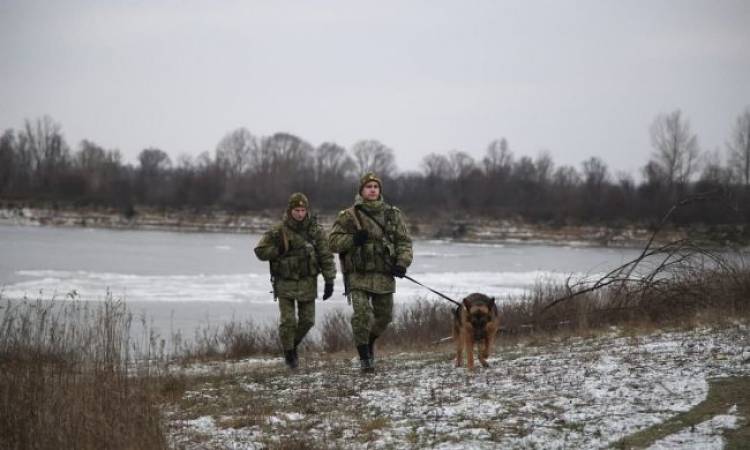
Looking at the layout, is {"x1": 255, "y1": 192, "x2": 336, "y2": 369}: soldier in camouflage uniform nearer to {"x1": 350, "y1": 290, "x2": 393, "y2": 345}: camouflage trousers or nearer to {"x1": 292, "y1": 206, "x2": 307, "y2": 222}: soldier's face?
{"x1": 292, "y1": 206, "x2": 307, "y2": 222}: soldier's face

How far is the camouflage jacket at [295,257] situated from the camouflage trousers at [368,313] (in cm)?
71

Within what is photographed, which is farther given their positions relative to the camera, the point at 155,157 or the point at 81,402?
the point at 155,157

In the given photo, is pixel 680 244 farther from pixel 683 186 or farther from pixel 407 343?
pixel 683 186

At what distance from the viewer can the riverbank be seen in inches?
1943

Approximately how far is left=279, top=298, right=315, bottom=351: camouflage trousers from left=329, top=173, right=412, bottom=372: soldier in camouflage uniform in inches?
33.7

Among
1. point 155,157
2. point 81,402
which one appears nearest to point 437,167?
point 155,157

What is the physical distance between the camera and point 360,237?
6.89 m

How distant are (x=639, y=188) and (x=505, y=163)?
33.8 m

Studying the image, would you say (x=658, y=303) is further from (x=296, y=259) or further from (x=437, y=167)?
(x=437, y=167)

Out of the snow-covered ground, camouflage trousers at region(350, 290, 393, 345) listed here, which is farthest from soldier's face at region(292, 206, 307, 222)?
the snow-covered ground

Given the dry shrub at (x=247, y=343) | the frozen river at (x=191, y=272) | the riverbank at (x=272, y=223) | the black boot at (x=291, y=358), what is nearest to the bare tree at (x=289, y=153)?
the riverbank at (x=272, y=223)

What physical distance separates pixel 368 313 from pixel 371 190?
126 centimetres

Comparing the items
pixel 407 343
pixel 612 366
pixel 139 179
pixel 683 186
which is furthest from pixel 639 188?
pixel 612 366

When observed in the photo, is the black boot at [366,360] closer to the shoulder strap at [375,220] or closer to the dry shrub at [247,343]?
the shoulder strap at [375,220]
